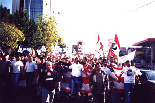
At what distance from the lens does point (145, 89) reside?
811cm

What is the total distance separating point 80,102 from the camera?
8.32 meters

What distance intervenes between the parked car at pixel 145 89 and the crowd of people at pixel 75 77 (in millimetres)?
326

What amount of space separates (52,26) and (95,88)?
2974 cm

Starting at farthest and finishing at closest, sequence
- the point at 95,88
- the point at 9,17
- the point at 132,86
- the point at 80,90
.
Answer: the point at 9,17 → the point at 80,90 → the point at 132,86 → the point at 95,88

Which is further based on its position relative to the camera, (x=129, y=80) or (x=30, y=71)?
(x=30, y=71)

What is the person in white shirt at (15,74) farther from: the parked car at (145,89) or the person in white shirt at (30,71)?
the parked car at (145,89)

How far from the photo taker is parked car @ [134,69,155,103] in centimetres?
789

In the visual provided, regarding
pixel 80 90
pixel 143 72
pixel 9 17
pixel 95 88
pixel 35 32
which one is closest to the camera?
pixel 95 88

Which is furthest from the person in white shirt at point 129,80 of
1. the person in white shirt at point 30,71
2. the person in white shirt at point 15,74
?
the person in white shirt at point 15,74

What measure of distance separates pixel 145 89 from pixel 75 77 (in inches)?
133

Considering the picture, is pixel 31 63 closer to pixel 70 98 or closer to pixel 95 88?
pixel 70 98

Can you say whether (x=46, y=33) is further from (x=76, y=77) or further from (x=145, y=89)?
(x=145, y=89)

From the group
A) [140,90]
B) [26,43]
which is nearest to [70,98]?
[140,90]

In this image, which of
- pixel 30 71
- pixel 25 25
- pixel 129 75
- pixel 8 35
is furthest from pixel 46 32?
pixel 129 75
